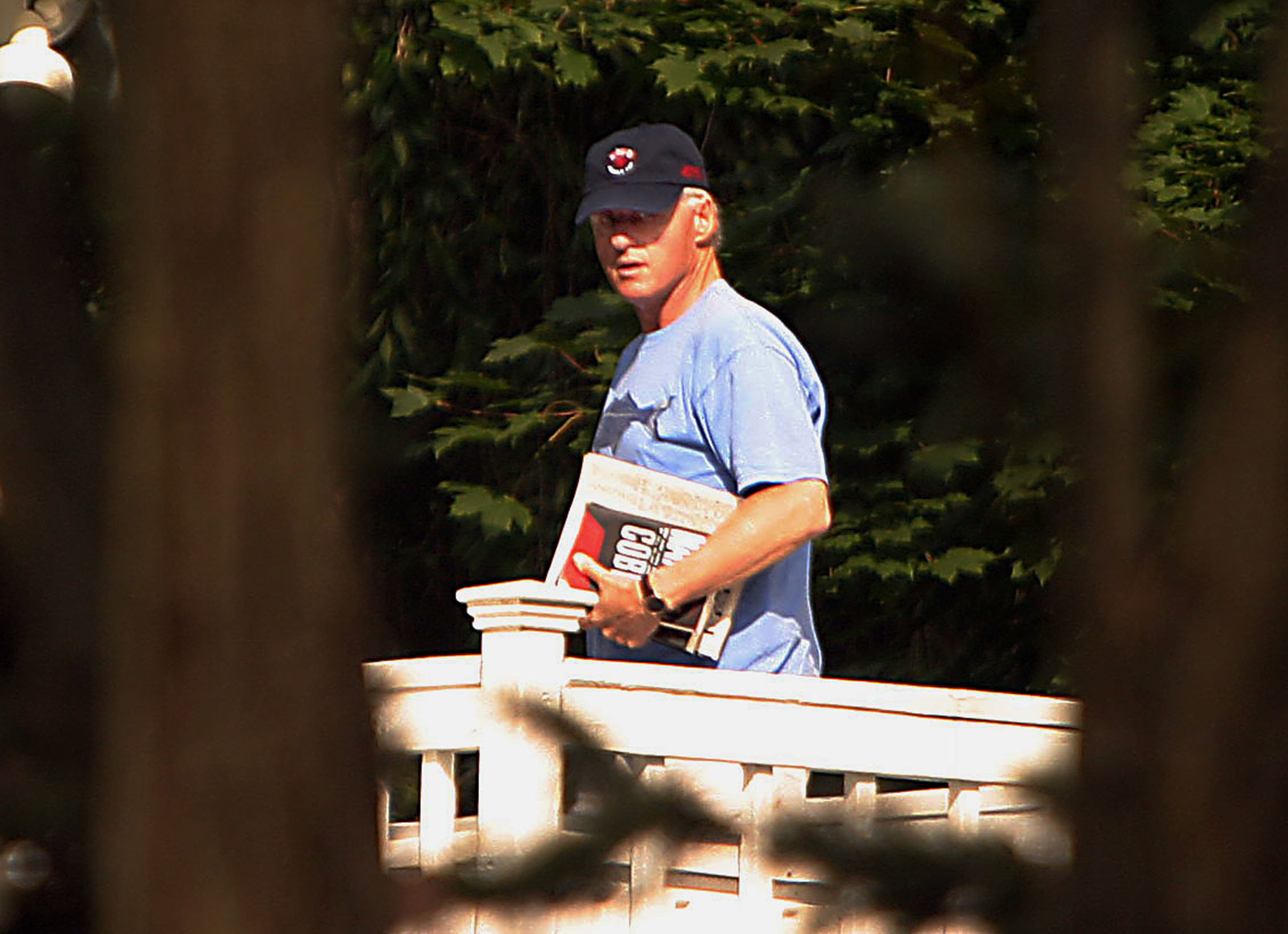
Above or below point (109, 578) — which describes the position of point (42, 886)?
below

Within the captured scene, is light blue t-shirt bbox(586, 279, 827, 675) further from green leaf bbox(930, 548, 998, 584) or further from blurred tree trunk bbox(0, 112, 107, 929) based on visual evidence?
blurred tree trunk bbox(0, 112, 107, 929)

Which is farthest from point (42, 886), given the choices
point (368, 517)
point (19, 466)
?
point (368, 517)

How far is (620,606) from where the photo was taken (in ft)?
12.0

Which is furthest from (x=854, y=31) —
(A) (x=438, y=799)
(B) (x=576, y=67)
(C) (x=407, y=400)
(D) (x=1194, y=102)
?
(C) (x=407, y=400)

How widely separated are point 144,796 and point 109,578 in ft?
0.27

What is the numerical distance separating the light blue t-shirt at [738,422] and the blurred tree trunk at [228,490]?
287 cm

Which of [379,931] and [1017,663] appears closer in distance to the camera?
[379,931]

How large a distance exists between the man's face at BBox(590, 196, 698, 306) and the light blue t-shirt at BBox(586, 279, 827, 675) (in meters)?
0.13

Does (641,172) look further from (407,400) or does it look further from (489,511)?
(407,400)

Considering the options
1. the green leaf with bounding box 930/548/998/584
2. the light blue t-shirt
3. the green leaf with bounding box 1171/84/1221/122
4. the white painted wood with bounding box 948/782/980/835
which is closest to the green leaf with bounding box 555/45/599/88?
the green leaf with bounding box 930/548/998/584

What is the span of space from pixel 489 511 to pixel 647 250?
8.27 ft

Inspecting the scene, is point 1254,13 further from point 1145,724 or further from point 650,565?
point 650,565

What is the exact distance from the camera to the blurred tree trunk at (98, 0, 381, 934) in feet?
2.30

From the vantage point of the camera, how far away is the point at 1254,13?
0.79 meters
